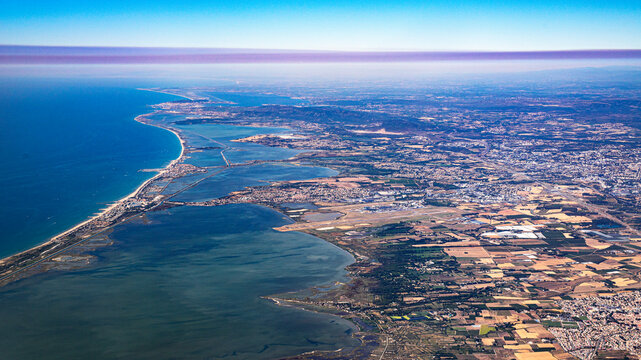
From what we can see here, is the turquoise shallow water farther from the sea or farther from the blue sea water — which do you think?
the blue sea water

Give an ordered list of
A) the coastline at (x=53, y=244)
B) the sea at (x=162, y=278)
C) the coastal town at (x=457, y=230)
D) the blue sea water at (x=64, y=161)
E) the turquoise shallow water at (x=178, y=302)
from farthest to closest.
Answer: the blue sea water at (x=64, y=161) < the coastline at (x=53, y=244) < the coastal town at (x=457, y=230) < the sea at (x=162, y=278) < the turquoise shallow water at (x=178, y=302)

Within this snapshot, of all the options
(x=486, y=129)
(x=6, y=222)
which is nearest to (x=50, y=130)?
(x=6, y=222)

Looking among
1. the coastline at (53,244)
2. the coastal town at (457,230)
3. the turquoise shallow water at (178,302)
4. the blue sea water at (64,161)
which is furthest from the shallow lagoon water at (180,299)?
the blue sea water at (64,161)

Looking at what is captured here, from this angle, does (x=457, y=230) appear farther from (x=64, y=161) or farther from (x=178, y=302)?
(x=64, y=161)

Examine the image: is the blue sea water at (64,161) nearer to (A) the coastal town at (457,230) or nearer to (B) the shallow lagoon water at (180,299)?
(A) the coastal town at (457,230)

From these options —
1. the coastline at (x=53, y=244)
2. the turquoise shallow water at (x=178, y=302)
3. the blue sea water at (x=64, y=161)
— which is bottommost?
the turquoise shallow water at (x=178, y=302)

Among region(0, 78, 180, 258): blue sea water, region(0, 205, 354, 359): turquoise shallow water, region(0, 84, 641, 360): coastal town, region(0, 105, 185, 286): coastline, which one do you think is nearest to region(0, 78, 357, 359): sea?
region(0, 205, 354, 359): turquoise shallow water

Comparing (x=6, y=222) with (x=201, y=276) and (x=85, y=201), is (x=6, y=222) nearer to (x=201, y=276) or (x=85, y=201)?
(x=85, y=201)
